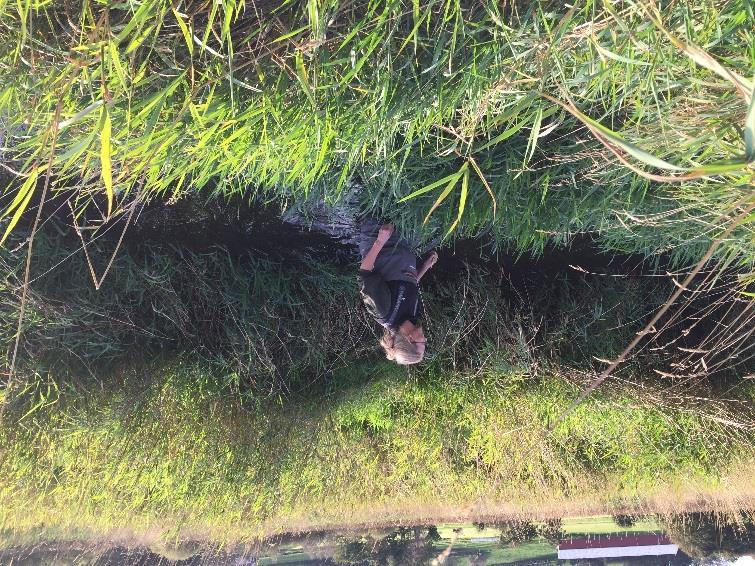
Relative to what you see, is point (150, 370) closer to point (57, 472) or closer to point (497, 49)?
point (57, 472)

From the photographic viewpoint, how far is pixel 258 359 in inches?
70.1

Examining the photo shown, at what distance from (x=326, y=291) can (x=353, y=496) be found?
0.81 m

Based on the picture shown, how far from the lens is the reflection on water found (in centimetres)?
216

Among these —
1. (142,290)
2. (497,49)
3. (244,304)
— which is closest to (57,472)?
(142,290)

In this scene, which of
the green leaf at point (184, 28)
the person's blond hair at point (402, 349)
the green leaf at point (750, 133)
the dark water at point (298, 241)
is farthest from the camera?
the dark water at point (298, 241)

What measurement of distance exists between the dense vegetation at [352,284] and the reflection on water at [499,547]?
0.27 m

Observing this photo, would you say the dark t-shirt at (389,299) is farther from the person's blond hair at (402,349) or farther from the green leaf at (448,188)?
the green leaf at (448,188)

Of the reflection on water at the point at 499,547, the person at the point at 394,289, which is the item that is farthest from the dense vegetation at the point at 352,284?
the reflection on water at the point at 499,547

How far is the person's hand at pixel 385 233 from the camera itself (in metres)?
1.71

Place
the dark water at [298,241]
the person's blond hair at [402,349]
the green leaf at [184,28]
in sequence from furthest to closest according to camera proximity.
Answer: the dark water at [298,241] → the person's blond hair at [402,349] → the green leaf at [184,28]

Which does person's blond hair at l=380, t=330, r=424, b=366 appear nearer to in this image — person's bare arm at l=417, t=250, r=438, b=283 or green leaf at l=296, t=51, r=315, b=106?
person's bare arm at l=417, t=250, r=438, b=283

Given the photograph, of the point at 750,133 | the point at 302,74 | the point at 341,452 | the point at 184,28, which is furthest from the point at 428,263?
the point at 750,133

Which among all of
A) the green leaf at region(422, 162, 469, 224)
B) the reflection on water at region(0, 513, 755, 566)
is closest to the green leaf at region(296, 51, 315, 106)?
the green leaf at region(422, 162, 469, 224)

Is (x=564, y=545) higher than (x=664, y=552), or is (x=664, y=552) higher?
(x=564, y=545)
